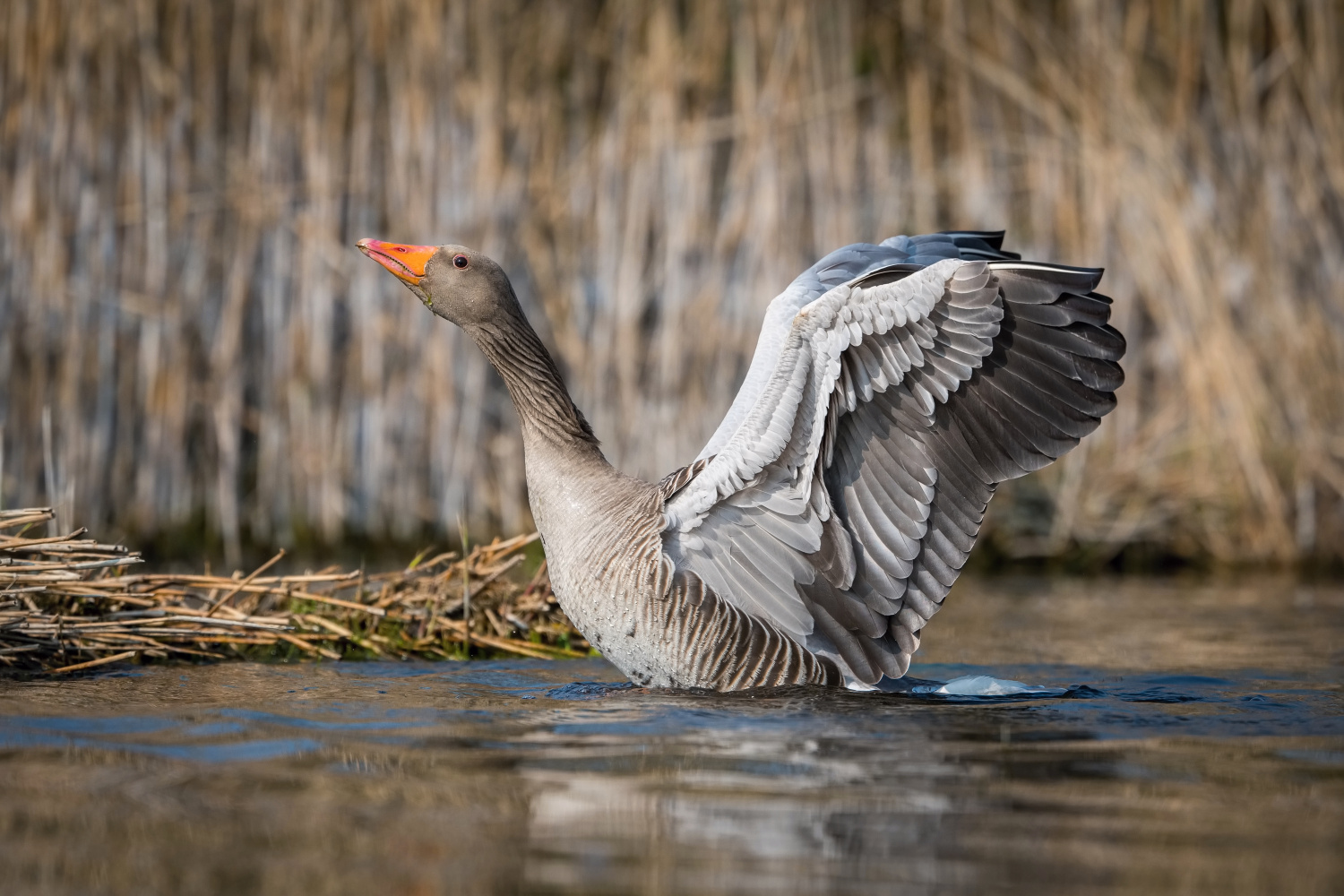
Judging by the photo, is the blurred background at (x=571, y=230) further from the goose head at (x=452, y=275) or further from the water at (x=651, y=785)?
the water at (x=651, y=785)

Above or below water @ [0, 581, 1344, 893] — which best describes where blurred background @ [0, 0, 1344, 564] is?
above

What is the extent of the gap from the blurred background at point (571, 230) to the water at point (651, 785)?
4.78 m

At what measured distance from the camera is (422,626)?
7.16 metres

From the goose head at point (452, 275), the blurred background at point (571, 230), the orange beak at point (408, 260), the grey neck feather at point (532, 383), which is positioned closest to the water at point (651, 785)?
the grey neck feather at point (532, 383)

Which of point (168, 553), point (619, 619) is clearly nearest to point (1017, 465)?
point (619, 619)

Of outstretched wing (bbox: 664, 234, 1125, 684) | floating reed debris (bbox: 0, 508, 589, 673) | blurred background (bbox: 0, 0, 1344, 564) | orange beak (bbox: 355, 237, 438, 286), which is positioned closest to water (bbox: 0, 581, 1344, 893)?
floating reed debris (bbox: 0, 508, 589, 673)

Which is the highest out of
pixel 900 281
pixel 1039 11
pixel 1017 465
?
pixel 1039 11

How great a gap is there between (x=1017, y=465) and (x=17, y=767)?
3.79 meters

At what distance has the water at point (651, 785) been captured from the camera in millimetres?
3295

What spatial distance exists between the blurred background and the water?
15.7ft

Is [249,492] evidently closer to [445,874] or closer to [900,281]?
[900,281]

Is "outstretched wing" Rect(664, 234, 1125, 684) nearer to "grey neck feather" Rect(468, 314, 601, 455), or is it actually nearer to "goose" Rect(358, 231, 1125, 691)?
"goose" Rect(358, 231, 1125, 691)

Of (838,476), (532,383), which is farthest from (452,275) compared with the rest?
(838,476)

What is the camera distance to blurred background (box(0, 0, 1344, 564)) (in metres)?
10.7
